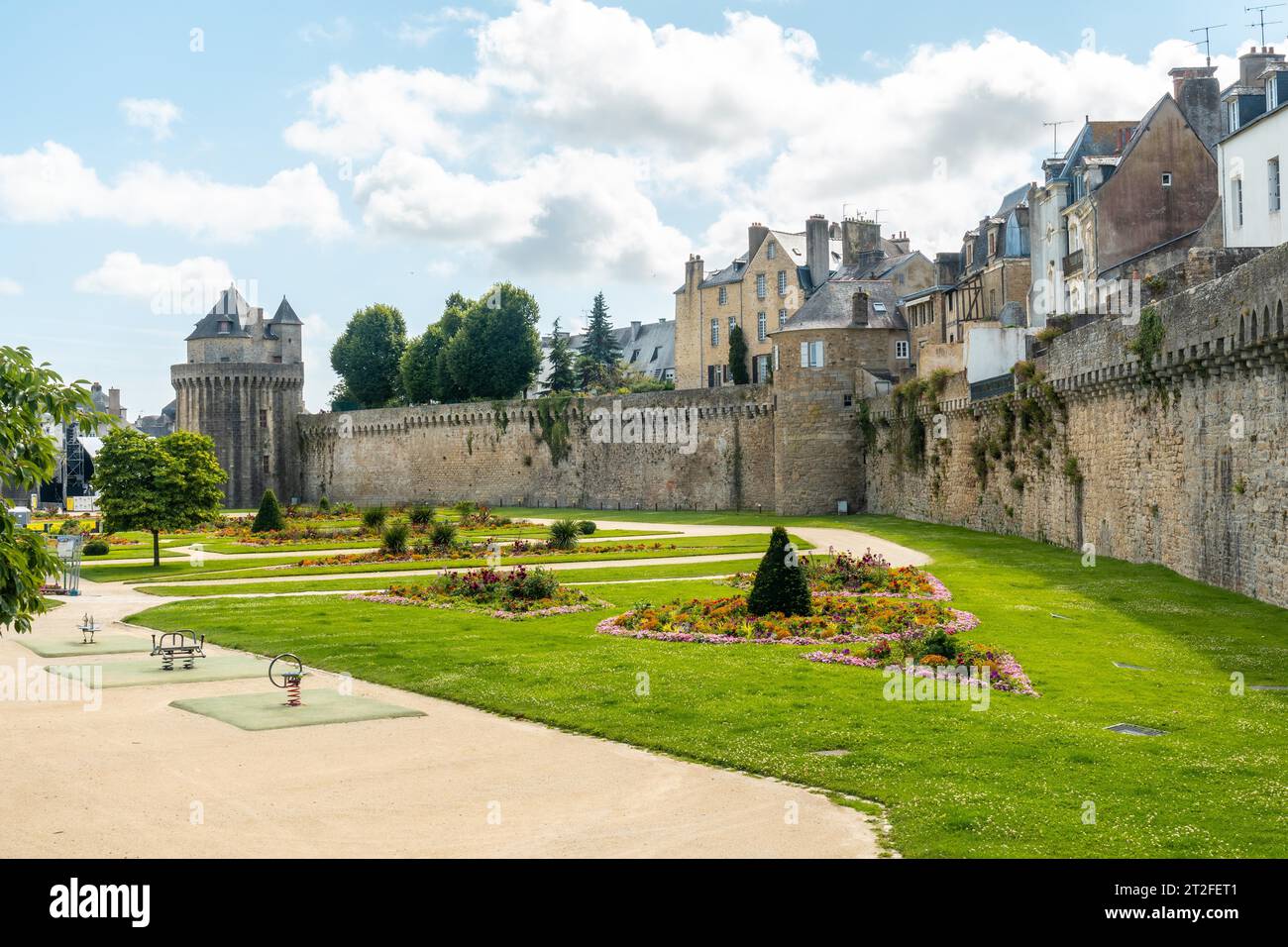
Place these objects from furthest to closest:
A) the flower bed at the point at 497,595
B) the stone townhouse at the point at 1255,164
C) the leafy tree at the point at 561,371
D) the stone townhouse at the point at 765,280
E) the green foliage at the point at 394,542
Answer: the leafy tree at the point at 561,371 → the stone townhouse at the point at 765,280 → the green foliage at the point at 394,542 → the stone townhouse at the point at 1255,164 → the flower bed at the point at 497,595

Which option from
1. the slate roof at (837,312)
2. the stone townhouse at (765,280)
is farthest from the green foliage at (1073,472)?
the stone townhouse at (765,280)

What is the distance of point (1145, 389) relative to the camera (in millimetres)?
27531

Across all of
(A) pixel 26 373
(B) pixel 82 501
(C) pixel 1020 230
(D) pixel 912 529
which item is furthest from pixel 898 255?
(A) pixel 26 373

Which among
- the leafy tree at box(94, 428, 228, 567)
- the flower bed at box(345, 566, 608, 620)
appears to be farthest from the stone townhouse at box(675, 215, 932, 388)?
the flower bed at box(345, 566, 608, 620)

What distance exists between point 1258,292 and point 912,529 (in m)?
22.9

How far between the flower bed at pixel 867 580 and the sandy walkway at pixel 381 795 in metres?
11.1

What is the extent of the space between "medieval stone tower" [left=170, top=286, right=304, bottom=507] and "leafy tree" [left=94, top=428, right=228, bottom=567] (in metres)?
46.4

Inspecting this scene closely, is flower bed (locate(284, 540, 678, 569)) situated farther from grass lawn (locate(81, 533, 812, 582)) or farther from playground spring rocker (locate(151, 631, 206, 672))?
playground spring rocker (locate(151, 631, 206, 672))

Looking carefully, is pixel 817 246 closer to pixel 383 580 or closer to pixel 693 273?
pixel 693 273

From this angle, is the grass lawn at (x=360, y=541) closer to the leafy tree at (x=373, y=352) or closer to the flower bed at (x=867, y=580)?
the flower bed at (x=867, y=580)

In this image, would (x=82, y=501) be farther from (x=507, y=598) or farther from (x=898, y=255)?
(x=507, y=598)

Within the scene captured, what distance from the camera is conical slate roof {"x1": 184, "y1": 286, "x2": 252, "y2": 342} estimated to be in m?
91.0

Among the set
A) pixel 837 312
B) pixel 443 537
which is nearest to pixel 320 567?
pixel 443 537

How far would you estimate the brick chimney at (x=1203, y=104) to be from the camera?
47.2 m
